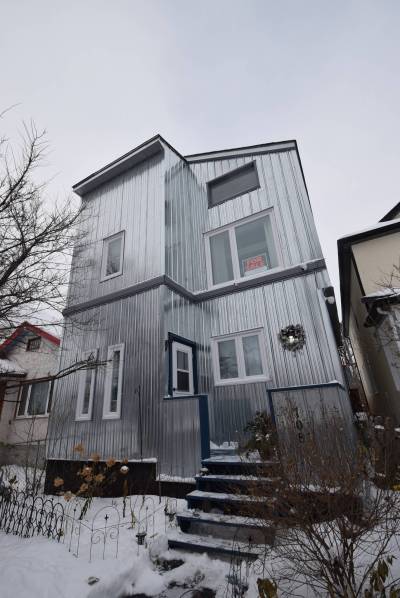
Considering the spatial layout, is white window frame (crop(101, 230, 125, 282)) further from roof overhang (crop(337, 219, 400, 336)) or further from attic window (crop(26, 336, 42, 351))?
roof overhang (crop(337, 219, 400, 336))

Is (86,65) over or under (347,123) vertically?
under

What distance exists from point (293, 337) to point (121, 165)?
9.41m

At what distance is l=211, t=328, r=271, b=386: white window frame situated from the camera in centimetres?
756

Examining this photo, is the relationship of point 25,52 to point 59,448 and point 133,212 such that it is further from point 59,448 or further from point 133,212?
point 59,448

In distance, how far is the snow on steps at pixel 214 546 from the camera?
327cm

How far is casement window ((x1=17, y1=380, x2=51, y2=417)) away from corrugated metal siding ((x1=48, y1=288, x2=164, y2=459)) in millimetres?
4375

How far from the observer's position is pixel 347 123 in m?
14.5

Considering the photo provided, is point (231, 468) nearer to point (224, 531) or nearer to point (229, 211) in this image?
point (224, 531)

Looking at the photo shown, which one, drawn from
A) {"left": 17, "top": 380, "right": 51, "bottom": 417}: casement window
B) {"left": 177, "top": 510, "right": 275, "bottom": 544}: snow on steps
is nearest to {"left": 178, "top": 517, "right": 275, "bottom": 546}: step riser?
{"left": 177, "top": 510, "right": 275, "bottom": 544}: snow on steps

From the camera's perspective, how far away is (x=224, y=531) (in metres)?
3.89

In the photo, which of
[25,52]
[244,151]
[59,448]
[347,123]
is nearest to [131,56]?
[25,52]

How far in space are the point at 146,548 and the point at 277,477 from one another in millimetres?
2291

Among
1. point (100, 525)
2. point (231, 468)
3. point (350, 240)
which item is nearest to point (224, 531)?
point (231, 468)

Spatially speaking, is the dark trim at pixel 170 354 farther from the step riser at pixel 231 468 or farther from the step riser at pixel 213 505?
the step riser at pixel 213 505
